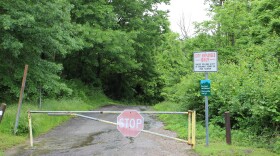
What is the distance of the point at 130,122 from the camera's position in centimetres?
852

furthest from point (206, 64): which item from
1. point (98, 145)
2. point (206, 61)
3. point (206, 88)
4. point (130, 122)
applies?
point (98, 145)

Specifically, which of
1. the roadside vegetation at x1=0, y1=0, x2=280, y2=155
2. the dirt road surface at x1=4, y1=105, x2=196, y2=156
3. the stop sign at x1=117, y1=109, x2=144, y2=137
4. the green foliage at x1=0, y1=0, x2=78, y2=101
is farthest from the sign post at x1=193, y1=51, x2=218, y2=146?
the green foliage at x1=0, y1=0, x2=78, y2=101

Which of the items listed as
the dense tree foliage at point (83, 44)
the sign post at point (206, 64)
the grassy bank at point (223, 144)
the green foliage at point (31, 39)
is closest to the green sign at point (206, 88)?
the sign post at point (206, 64)

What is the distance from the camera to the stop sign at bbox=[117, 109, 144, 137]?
27.8 ft

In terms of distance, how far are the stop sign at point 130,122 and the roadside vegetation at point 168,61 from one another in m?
1.75

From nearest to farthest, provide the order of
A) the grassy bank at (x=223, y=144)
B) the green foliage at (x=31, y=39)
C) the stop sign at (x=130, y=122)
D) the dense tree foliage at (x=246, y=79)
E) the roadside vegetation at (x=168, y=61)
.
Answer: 1. the grassy bank at (x=223, y=144)
2. the stop sign at (x=130, y=122)
3. the dense tree foliage at (x=246, y=79)
4. the roadside vegetation at (x=168, y=61)
5. the green foliage at (x=31, y=39)

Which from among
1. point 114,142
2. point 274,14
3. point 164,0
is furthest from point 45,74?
point 164,0

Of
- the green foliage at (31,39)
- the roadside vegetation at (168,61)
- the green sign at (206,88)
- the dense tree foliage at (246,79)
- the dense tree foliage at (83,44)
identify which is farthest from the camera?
the dense tree foliage at (83,44)

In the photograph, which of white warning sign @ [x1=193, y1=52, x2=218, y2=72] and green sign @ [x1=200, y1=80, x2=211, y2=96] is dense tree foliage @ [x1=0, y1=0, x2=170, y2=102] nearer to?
white warning sign @ [x1=193, y1=52, x2=218, y2=72]

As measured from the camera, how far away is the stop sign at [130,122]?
847 cm

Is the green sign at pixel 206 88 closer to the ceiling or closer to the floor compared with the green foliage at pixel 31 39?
closer to the floor

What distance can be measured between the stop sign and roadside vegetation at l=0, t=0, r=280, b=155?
5.76ft

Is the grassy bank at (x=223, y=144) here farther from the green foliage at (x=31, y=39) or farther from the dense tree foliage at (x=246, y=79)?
the green foliage at (x=31, y=39)

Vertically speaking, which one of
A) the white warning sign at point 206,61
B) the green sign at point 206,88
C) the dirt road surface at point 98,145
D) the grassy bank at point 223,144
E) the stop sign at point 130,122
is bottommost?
the dirt road surface at point 98,145
